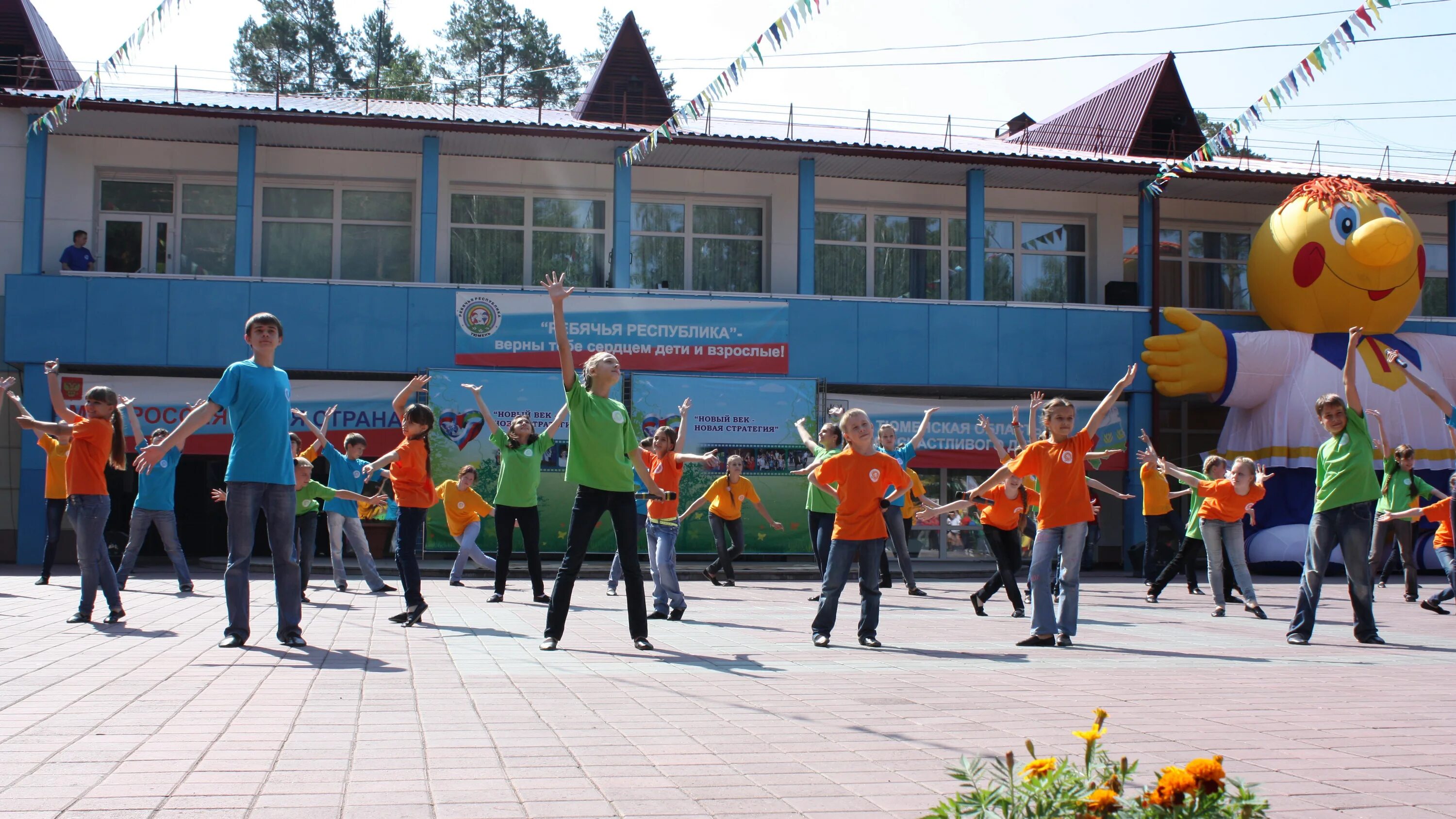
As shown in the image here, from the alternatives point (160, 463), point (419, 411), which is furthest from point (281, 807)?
point (160, 463)

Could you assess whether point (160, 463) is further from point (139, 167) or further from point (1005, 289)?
point (1005, 289)

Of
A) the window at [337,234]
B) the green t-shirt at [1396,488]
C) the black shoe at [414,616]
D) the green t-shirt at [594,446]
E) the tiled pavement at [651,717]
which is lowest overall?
the black shoe at [414,616]

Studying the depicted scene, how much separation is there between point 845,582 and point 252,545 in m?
3.67

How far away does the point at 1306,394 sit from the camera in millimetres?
19891

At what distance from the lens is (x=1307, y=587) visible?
8.95m

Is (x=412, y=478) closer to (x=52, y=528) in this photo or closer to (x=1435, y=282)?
(x=52, y=528)

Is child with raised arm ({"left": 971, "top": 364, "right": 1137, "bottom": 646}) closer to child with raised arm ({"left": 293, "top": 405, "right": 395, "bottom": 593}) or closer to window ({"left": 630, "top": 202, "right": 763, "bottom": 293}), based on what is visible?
child with raised arm ({"left": 293, "top": 405, "right": 395, "bottom": 593})

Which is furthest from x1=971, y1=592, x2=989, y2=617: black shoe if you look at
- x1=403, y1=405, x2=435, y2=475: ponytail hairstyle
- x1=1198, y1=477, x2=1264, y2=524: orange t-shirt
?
x1=403, y1=405, x2=435, y2=475: ponytail hairstyle

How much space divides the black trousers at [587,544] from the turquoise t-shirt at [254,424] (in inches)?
67.8

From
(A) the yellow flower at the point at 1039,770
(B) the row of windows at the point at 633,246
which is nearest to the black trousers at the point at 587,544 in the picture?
(A) the yellow flower at the point at 1039,770

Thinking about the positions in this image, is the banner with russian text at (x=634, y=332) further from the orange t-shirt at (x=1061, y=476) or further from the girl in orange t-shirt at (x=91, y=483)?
the orange t-shirt at (x=1061, y=476)

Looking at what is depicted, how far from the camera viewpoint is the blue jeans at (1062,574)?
852 cm

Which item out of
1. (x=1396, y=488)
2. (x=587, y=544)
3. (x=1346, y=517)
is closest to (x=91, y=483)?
(x=587, y=544)

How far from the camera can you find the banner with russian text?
19.8 m
